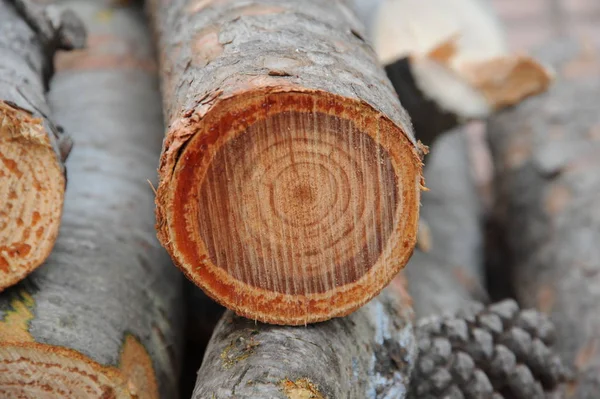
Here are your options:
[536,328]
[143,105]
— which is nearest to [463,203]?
[536,328]

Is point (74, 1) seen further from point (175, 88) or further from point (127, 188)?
point (175, 88)

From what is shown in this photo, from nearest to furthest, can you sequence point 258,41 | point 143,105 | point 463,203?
point 258,41 < point 143,105 < point 463,203

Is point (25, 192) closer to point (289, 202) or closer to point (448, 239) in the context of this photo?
point (289, 202)

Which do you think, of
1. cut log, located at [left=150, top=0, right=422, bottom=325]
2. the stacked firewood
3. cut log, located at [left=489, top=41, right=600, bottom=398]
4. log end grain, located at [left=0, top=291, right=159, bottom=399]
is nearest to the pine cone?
the stacked firewood

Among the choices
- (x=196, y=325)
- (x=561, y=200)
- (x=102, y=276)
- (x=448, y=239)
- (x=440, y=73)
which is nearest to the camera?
(x=102, y=276)

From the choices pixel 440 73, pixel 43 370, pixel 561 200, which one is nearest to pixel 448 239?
pixel 561 200

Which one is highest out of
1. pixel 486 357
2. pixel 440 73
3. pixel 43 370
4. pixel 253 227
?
pixel 440 73

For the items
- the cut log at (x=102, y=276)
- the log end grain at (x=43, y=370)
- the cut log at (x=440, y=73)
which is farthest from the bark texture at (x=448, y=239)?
the log end grain at (x=43, y=370)
